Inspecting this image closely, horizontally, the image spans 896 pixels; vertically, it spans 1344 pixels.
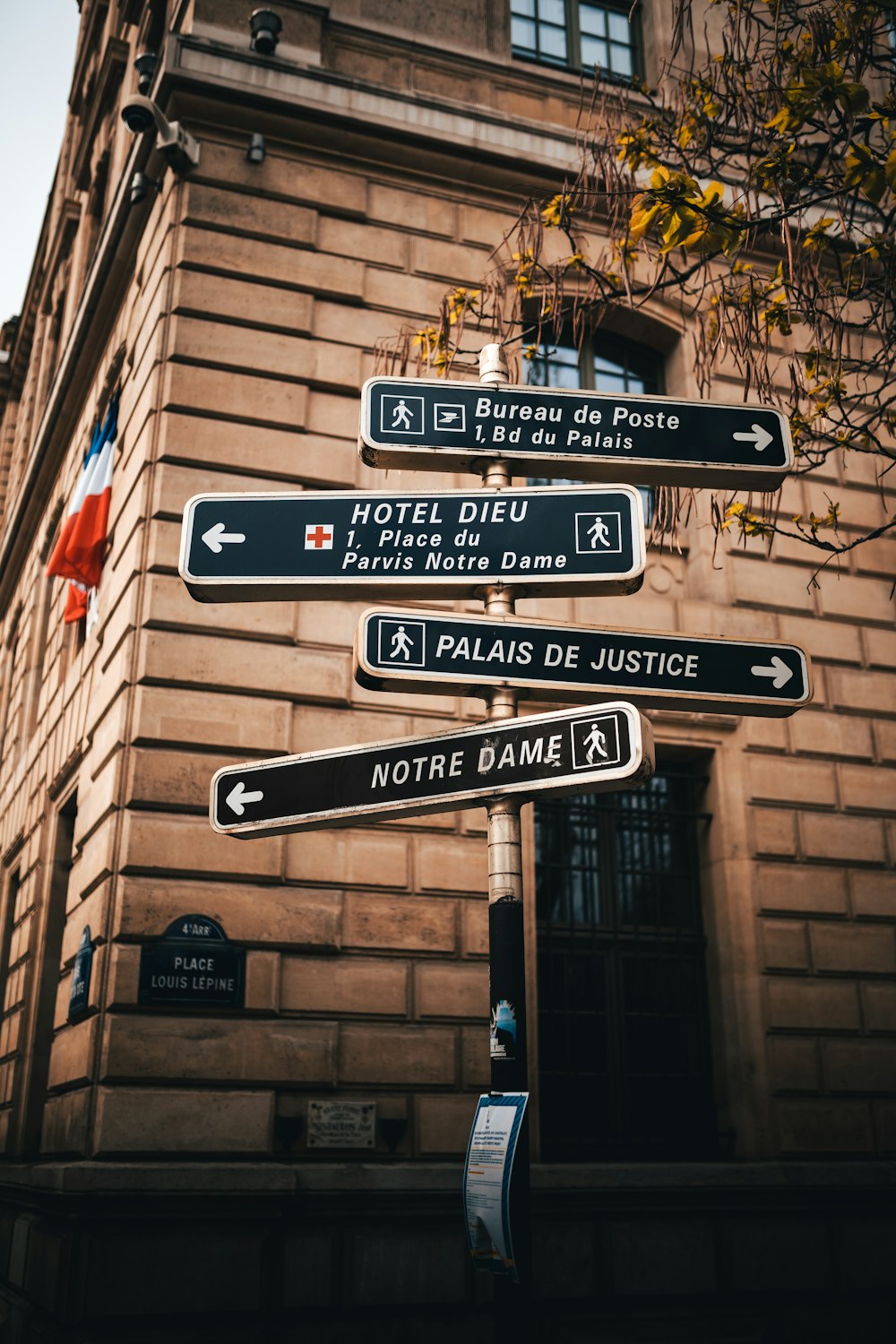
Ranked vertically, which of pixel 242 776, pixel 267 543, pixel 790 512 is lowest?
pixel 242 776

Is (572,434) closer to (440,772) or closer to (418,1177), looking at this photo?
(440,772)

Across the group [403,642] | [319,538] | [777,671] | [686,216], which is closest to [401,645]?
[403,642]

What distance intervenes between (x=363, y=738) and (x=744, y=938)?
3.51 metres

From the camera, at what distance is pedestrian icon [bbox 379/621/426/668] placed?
176 inches

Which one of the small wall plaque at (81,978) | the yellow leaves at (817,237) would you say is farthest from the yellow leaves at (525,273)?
the small wall plaque at (81,978)

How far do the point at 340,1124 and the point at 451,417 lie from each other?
573 cm

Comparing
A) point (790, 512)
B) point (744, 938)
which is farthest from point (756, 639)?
point (790, 512)

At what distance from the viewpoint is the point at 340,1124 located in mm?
8758

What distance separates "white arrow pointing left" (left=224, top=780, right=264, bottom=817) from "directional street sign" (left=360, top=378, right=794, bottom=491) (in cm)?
138

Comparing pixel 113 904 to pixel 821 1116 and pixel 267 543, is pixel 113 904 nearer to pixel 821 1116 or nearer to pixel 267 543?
pixel 267 543

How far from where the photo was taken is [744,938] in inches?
401

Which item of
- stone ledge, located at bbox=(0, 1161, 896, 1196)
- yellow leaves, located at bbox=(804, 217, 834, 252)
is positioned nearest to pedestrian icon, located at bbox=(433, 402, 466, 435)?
yellow leaves, located at bbox=(804, 217, 834, 252)

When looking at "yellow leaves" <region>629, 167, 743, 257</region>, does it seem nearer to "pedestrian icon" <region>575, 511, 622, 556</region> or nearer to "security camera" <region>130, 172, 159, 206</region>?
"pedestrian icon" <region>575, 511, 622, 556</region>

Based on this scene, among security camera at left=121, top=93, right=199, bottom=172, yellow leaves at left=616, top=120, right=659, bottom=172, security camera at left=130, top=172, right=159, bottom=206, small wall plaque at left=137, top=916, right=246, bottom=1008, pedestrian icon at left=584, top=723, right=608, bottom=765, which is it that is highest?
security camera at left=130, top=172, right=159, bottom=206
